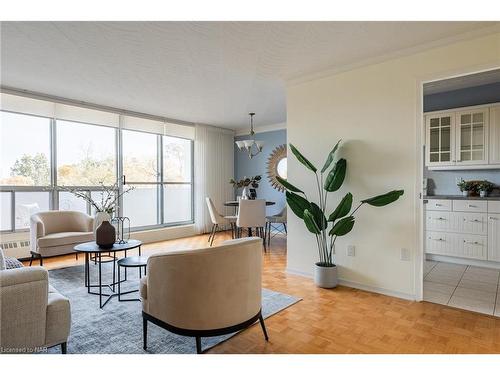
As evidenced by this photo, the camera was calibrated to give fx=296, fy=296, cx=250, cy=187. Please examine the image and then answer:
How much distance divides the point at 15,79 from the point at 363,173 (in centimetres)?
438

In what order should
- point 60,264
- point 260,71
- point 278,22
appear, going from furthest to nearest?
point 60,264 < point 260,71 < point 278,22

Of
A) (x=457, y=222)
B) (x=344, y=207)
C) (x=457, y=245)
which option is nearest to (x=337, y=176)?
(x=344, y=207)

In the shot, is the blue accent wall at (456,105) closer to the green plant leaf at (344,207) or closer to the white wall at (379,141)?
the white wall at (379,141)

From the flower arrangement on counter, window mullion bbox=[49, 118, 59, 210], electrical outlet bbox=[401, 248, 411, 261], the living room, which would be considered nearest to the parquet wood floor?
the living room

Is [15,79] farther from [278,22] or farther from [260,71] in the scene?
[278,22]

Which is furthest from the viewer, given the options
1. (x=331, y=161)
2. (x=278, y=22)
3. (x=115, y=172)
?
(x=115, y=172)

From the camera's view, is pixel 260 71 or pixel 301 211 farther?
pixel 260 71

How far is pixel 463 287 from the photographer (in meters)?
3.19

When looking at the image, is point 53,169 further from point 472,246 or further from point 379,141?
point 472,246

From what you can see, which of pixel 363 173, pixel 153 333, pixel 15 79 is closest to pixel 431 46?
pixel 363 173

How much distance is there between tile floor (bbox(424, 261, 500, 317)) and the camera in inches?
108

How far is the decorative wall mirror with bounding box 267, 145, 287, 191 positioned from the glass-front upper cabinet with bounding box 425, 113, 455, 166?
2873 mm

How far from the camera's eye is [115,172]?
5.36m

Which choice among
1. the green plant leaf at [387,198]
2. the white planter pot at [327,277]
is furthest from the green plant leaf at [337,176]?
the white planter pot at [327,277]
